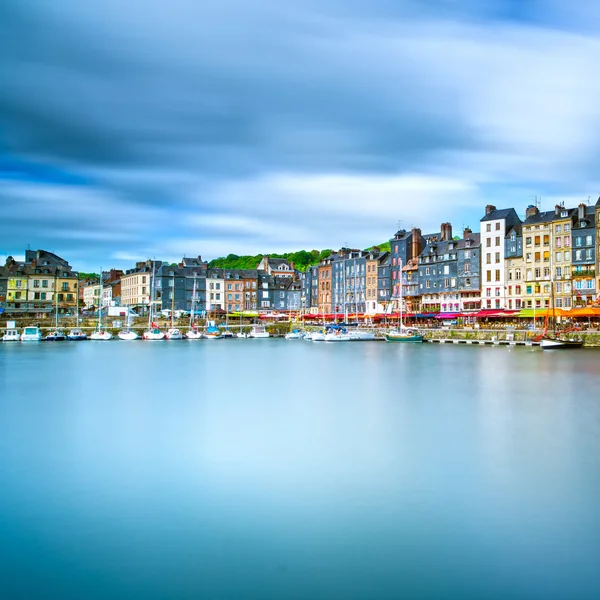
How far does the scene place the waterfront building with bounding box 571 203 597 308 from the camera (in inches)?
2579

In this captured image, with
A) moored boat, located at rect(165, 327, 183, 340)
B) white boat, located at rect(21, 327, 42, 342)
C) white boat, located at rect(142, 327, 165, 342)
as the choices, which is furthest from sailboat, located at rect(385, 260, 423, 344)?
white boat, located at rect(21, 327, 42, 342)

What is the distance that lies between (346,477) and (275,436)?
17.3ft

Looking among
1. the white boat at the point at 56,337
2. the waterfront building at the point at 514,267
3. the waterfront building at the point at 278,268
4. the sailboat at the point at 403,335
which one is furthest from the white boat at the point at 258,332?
the waterfront building at the point at 514,267

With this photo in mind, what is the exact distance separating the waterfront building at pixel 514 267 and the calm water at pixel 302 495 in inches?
1739

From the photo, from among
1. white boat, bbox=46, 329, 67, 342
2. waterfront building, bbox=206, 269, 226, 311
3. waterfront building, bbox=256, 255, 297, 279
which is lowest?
white boat, bbox=46, 329, 67, 342

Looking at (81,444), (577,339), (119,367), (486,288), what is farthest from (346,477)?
(486,288)

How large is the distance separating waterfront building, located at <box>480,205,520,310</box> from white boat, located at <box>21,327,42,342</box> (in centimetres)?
5427

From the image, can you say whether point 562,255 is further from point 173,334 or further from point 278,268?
point 278,268

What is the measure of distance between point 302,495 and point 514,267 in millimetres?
64352

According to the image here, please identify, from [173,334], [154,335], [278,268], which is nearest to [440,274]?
[173,334]

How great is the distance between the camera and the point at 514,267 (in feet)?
240

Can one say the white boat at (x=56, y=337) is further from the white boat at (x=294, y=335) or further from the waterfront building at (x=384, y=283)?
the waterfront building at (x=384, y=283)

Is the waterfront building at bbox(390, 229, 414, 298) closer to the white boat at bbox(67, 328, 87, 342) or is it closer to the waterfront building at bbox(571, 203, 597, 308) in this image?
the waterfront building at bbox(571, 203, 597, 308)

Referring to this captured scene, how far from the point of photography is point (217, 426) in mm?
22125
